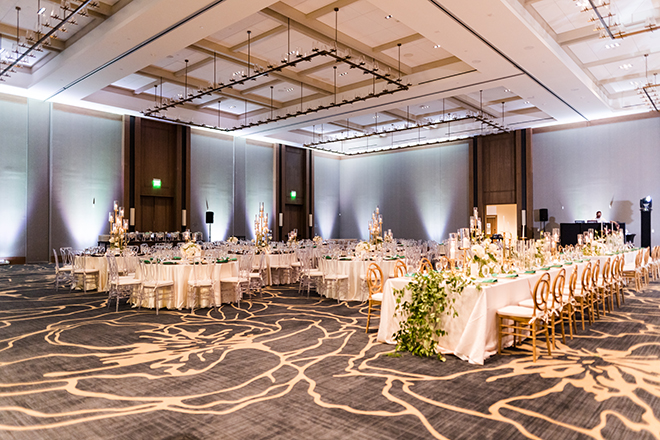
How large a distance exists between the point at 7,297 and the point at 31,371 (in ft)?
16.7

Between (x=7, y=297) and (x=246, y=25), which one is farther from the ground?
(x=246, y=25)

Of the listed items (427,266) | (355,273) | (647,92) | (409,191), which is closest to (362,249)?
(355,273)

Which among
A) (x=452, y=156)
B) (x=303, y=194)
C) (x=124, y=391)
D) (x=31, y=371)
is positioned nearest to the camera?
(x=124, y=391)

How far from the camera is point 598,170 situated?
604 inches

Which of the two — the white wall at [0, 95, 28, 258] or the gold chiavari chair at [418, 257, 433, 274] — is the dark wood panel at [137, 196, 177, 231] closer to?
the white wall at [0, 95, 28, 258]

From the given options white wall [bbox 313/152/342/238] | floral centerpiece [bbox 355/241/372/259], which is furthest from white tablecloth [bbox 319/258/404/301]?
white wall [bbox 313/152/342/238]

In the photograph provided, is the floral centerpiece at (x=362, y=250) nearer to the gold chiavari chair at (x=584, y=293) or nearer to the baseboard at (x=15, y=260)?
the gold chiavari chair at (x=584, y=293)

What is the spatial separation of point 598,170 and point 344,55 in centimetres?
1179

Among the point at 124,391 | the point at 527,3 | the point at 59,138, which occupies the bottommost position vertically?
the point at 124,391

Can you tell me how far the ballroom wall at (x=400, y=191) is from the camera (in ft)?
62.2

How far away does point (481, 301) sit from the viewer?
14.5 feet

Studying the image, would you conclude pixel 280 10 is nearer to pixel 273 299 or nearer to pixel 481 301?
pixel 273 299

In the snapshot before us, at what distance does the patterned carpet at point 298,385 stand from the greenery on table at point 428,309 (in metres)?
0.25

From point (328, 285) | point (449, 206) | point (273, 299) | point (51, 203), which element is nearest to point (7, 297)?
point (273, 299)
